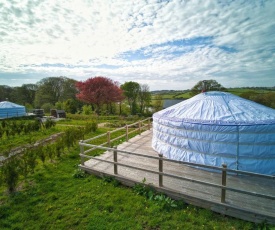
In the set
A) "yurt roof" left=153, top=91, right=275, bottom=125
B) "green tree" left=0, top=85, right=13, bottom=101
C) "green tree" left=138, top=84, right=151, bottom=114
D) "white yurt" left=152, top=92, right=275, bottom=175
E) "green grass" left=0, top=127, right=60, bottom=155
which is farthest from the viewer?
"green tree" left=0, top=85, right=13, bottom=101

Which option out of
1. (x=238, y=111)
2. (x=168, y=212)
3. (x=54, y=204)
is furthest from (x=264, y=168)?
(x=54, y=204)

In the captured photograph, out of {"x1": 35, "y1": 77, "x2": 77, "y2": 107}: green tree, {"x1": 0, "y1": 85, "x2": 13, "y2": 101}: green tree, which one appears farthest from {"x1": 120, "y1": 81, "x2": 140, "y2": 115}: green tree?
{"x1": 0, "y1": 85, "x2": 13, "y2": 101}: green tree

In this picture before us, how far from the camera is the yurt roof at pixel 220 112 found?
4.71 metres

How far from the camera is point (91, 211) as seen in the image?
140 inches

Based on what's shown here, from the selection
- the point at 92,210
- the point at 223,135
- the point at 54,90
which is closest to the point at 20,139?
the point at 92,210

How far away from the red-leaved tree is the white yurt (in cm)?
1706

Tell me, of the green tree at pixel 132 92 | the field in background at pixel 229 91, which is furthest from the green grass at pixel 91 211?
the green tree at pixel 132 92

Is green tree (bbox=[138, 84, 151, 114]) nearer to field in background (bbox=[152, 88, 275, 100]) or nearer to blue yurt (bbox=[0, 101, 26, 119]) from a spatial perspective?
field in background (bbox=[152, 88, 275, 100])

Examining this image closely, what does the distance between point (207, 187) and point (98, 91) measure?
19.6m

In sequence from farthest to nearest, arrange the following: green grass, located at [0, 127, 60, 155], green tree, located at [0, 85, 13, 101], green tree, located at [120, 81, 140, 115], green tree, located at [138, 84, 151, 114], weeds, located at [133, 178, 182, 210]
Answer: green tree, located at [0, 85, 13, 101]
green tree, located at [138, 84, 151, 114]
green tree, located at [120, 81, 140, 115]
green grass, located at [0, 127, 60, 155]
weeds, located at [133, 178, 182, 210]

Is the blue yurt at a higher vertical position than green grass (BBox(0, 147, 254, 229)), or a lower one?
higher

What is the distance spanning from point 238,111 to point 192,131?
1559 mm

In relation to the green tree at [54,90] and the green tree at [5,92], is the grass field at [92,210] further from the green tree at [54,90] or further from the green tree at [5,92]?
the green tree at [5,92]

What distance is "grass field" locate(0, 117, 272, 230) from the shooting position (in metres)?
3.15
